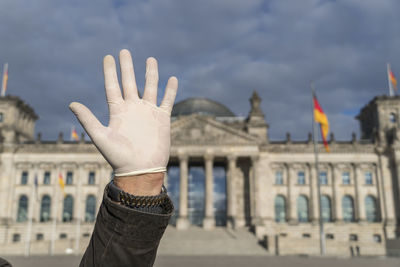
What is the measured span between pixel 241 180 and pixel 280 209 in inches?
287

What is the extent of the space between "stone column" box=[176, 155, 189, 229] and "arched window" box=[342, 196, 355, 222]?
24264 millimetres

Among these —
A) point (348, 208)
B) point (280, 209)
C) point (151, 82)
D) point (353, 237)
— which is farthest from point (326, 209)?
point (151, 82)

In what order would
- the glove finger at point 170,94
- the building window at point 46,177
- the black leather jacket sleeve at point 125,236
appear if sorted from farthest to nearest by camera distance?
the building window at point 46,177
the glove finger at point 170,94
the black leather jacket sleeve at point 125,236

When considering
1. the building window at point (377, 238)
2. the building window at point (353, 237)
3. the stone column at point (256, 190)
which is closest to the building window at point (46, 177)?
the stone column at point (256, 190)

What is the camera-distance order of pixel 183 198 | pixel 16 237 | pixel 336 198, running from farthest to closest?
pixel 336 198 < pixel 16 237 < pixel 183 198

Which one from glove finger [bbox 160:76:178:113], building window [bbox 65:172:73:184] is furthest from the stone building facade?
glove finger [bbox 160:76:178:113]

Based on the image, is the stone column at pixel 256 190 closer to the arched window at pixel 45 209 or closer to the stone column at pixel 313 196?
the stone column at pixel 313 196

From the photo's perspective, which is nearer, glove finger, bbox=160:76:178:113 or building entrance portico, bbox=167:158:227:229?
glove finger, bbox=160:76:178:113

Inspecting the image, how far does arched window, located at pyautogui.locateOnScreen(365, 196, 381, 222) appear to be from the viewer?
61094mm

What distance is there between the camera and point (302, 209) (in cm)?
6250

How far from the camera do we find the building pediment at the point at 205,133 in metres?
58.6

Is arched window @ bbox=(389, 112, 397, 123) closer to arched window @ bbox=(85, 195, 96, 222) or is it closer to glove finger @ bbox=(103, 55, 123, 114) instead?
arched window @ bbox=(85, 195, 96, 222)

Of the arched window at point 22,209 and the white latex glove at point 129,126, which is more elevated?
the white latex glove at point 129,126

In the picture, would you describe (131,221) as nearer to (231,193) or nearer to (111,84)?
(111,84)
